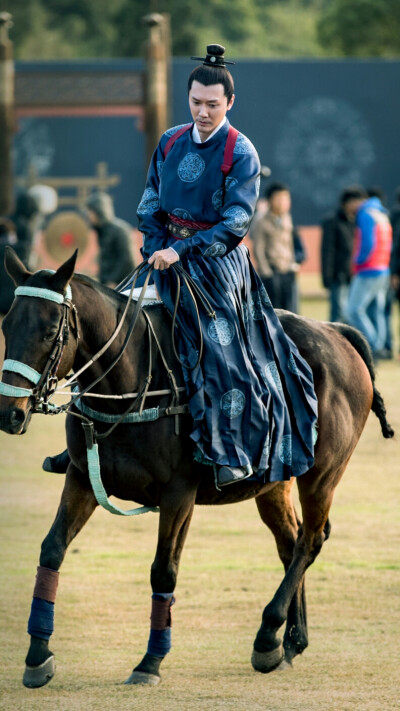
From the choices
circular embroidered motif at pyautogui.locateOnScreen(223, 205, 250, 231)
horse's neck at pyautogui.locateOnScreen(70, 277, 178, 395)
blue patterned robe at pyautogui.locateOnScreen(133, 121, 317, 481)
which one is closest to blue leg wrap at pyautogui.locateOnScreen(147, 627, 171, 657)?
blue patterned robe at pyautogui.locateOnScreen(133, 121, 317, 481)

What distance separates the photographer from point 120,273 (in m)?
14.2

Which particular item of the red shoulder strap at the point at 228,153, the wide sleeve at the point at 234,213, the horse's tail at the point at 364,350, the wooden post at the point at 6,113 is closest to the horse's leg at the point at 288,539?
the horse's tail at the point at 364,350

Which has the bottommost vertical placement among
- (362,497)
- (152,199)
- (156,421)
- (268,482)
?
(362,497)

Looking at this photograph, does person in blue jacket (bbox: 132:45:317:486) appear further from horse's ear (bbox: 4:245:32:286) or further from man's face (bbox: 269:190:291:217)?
man's face (bbox: 269:190:291:217)

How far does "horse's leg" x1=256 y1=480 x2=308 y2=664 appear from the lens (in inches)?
213

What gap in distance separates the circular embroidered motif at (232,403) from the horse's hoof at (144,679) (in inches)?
44.3

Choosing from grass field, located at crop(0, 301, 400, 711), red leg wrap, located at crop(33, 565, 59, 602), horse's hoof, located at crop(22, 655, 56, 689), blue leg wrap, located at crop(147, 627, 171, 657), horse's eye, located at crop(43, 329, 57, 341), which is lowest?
grass field, located at crop(0, 301, 400, 711)

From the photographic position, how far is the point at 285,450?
508cm

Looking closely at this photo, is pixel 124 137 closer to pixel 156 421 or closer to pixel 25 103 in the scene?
pixel 25 103

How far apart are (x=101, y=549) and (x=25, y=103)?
15.8 meters

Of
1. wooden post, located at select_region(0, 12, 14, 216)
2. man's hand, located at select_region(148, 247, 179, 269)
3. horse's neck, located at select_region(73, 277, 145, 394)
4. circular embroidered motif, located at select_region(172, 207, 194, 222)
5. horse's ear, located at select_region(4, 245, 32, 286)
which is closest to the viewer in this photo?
horse's ear, located at select_region(4, 245, 32, 286)

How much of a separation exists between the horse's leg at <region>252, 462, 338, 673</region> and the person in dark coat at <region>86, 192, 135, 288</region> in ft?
28.7

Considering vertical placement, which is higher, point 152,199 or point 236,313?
point 152,199

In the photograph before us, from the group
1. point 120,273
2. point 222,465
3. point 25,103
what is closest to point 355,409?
point 222,465
